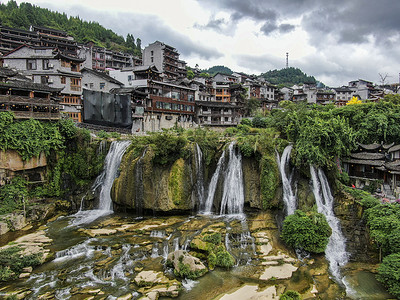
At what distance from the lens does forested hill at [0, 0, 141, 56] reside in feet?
296

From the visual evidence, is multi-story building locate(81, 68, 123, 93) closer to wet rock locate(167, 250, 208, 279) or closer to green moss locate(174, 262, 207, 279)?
wet rock locate(167, 250, 208, 279)

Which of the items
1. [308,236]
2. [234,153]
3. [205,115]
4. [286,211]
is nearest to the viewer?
[308,236]

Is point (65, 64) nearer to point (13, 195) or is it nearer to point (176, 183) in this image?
point (13, 195)

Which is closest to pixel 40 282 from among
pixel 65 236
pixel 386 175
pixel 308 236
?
pixel 65 236

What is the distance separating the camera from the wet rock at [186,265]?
17.9 m

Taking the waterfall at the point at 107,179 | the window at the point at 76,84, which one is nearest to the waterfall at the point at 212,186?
the waterfall at the point at 107,179

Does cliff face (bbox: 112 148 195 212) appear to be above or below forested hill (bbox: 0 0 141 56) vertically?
below

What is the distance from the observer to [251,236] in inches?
894

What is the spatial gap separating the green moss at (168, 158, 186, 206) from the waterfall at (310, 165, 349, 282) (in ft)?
45.0

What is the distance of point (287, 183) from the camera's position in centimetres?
2794

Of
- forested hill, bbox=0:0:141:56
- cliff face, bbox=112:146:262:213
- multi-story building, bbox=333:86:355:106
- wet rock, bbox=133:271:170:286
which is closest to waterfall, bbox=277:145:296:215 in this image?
cliff face, bbox=112:146:262:213

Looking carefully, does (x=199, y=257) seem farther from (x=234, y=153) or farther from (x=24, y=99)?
(x=24, y=99)

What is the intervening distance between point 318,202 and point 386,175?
1200cm

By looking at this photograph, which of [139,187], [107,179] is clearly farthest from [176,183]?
[107,179]
